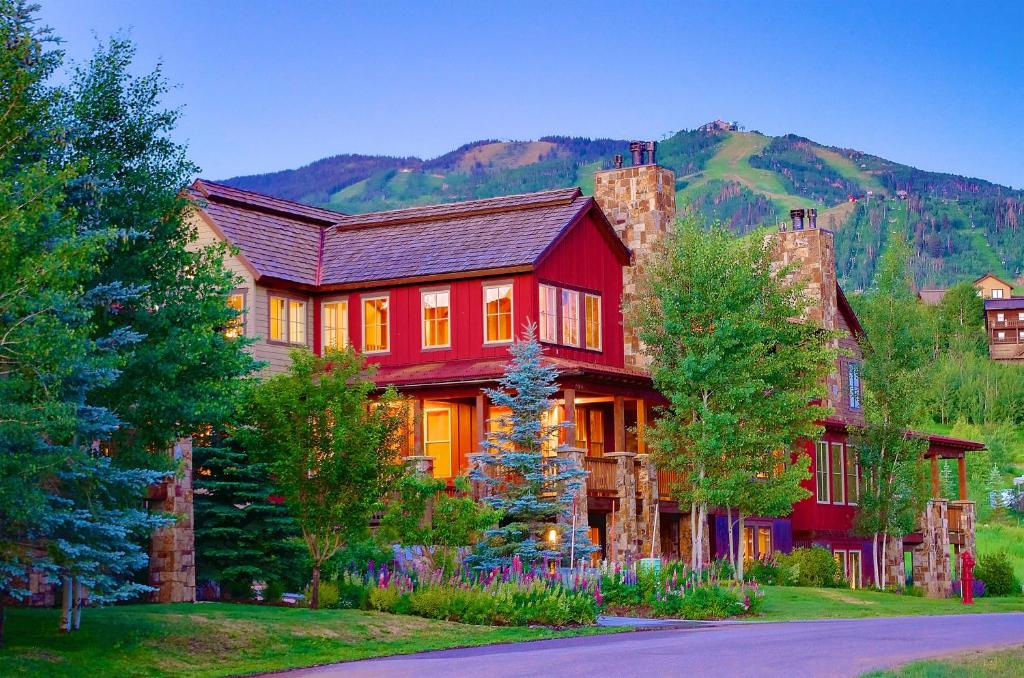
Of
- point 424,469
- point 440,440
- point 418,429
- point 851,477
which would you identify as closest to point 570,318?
point 440,440

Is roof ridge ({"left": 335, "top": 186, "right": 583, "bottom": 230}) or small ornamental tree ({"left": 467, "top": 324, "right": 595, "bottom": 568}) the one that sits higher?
roof ridge ({"left": 335, "top": 186, "right": 583, "bottom": 230})

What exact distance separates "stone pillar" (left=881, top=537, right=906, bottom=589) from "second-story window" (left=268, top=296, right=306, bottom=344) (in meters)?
21.9

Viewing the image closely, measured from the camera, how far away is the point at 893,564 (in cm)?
5162

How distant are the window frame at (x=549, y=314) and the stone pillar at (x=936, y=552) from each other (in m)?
14.7

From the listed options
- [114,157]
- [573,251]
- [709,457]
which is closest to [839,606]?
[709,457]

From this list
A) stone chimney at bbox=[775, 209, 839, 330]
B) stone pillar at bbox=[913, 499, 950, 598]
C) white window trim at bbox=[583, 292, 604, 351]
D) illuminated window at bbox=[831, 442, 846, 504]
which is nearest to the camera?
white window trim at bbox=[583, 292, 604, 351]

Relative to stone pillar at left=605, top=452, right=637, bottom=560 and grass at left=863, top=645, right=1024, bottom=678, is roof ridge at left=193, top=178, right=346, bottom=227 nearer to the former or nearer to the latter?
stone pillar at left=605, top=452, right=637, bottom=560

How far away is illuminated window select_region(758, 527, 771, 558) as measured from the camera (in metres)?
48.2

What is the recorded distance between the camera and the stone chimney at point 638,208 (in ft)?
146

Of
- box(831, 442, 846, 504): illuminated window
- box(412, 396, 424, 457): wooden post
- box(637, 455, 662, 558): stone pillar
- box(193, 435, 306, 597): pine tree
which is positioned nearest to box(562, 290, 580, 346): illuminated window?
box(637, 455, 662, 558): stone pillar

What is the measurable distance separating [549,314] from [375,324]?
5.24m

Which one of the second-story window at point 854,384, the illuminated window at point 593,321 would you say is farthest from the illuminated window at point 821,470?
the illuminated window at point 593,321

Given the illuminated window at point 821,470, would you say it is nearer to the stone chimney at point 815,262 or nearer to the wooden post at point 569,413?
the stone chimney at point 815,262

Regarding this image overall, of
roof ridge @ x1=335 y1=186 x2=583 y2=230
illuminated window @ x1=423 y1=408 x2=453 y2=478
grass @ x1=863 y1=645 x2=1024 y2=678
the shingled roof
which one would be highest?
roof ridge @ x1=335 y1=186 x2=583 y2=230
